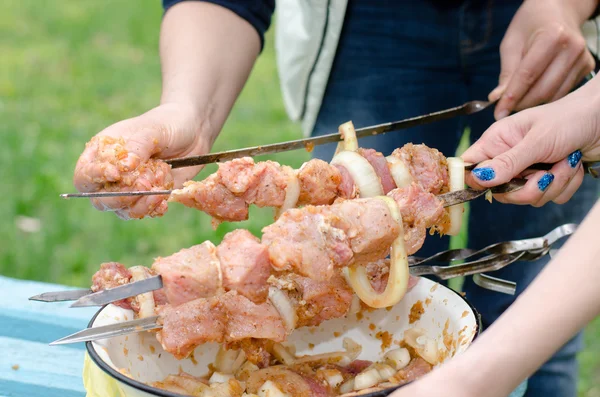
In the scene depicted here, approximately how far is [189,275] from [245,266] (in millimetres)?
100

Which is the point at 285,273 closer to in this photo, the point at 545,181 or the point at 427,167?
the point at 427,167

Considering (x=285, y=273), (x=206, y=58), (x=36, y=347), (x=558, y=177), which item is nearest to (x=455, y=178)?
(x=558, y=177)

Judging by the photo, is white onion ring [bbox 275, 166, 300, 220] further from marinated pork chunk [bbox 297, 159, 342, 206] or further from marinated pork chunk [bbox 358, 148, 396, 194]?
marinated pork chunk [bbox 358, 148, 396, 194]

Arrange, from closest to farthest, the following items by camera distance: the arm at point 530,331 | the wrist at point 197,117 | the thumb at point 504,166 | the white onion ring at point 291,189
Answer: the arm at point 530,331
the white onion ring at point 291,189
the thumb at point 504,166
the wrist at point 197,117

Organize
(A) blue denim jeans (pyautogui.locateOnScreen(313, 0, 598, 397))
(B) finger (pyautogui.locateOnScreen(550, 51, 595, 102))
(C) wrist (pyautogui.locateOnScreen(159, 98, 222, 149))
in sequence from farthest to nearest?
1. (A) blue denim jeans (pyautogui.locateOnScreen(313, 0, 598, 397))
2. (B) finger (pyautogui.locateOnScreen(550, 51, 595, 102))
3. (C) wrist (pyautogui.locateOnScreen(159, 98, 222, 149))

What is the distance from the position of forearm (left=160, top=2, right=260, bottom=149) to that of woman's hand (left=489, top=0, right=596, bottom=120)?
79 cm

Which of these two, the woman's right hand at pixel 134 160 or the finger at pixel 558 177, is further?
the finger at pixel 558 177

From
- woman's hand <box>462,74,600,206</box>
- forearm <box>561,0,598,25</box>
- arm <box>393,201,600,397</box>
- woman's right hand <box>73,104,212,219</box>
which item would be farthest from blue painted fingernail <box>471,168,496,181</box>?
forearm <box>561,0,598,25</box>

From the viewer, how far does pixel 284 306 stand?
1532mm

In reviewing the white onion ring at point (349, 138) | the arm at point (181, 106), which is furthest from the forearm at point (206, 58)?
the white onion ring at point (349, 138)

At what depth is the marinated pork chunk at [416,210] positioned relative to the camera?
4.90 ft

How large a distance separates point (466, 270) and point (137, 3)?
23.1 feet

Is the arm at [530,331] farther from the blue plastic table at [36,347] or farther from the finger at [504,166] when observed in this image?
the blue plastic table at [36,347]

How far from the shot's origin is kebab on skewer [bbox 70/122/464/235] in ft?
4.97
